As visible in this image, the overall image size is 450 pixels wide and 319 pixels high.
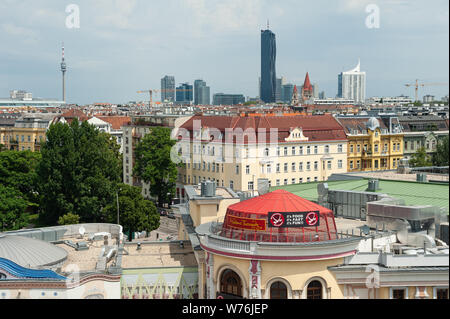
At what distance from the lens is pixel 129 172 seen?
95.6 metres

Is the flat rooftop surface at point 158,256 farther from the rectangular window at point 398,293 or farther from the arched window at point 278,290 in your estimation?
the rectangular window at point 398,293

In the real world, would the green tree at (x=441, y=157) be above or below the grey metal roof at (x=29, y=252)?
above

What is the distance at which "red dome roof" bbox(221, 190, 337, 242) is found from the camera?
23312 mm

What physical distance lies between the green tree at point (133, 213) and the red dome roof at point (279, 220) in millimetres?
35553

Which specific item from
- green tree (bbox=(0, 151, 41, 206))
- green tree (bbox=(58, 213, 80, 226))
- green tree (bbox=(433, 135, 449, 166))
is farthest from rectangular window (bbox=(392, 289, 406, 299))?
green tree (bbox=(0, 151, 41, 206))

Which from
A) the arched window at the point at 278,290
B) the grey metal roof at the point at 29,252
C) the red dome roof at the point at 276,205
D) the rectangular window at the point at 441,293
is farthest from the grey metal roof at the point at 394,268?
the grey metal roof at the point at 29,252

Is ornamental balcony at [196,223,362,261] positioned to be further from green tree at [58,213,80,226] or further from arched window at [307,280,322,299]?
green tree at [58,213,80,226]

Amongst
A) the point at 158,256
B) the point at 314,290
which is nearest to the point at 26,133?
the point at 158,256

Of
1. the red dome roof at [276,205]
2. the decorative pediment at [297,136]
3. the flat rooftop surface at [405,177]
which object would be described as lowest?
the flat rooftop surface at [405,177]

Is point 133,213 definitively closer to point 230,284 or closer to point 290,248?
point 230,284

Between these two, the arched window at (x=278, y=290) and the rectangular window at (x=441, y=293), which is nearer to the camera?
the rectangular window at (x=441, y=293)

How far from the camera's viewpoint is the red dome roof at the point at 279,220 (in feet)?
76.5

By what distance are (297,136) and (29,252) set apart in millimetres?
53616
